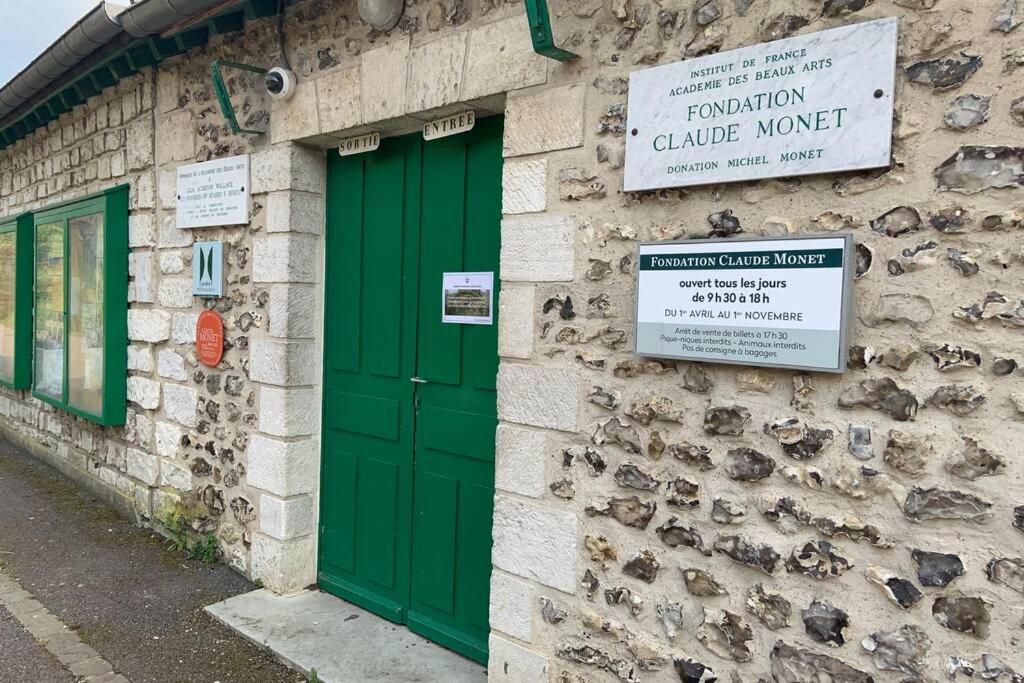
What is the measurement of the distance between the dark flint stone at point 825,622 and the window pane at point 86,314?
494 cm

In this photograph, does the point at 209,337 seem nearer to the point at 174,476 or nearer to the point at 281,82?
the point at 174,476

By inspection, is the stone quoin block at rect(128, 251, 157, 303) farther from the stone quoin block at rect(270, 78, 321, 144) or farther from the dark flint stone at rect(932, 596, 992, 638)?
the dark flint stone at rect(932, 596, 992, 638)

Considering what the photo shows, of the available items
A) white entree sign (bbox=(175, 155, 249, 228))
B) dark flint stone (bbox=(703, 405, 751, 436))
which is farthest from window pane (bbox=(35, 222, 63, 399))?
dark flint stone (bbox=(703, 405, 751, 436))

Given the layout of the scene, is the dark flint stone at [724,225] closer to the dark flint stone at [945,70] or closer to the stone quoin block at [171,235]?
the dark flint stone at [945,70]

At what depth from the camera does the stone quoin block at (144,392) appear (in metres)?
4.81

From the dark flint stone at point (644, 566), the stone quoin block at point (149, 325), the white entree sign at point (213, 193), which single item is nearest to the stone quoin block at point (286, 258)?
the white entree sign at point (213, 193)

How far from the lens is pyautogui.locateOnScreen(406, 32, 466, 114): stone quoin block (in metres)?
3.02

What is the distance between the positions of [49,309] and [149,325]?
223cm

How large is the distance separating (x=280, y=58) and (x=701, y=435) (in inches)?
118

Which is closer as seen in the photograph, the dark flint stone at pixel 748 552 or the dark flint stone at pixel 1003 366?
the dark flint stone at pixel 1003 366

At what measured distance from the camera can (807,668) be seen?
2070 mm

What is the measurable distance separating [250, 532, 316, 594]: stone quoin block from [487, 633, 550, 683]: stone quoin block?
1.51 metres

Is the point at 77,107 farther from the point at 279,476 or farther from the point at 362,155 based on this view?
the point at 279,476

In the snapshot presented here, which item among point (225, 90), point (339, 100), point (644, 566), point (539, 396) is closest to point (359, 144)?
point (339, 100)
